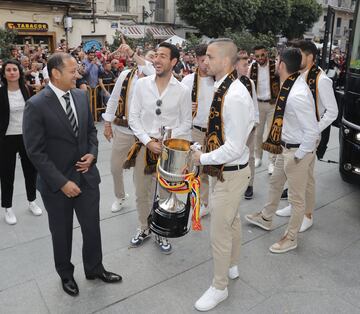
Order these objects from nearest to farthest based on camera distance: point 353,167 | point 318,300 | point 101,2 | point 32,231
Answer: point 318,300
point 32,231
point 353,167
point 101,2

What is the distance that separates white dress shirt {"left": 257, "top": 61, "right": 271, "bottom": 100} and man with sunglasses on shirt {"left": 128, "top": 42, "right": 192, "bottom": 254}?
8.19 feet

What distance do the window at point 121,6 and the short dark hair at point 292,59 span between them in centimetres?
2459

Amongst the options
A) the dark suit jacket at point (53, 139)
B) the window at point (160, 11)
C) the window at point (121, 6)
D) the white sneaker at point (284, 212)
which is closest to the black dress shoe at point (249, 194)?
the white sneaker at point (284, 212)

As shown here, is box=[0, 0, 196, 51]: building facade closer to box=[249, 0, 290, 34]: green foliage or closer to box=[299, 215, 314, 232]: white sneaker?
box=[249, 0, 290, 34]: green foliage

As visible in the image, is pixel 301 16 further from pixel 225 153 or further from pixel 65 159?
pixel 65 159

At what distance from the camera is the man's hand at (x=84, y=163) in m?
2.81

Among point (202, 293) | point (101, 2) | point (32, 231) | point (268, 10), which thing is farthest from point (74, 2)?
point (202, 293)

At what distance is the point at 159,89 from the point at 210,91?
83cm

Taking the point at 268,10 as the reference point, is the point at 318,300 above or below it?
below

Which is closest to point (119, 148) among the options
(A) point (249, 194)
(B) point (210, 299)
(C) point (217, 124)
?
(C) point (217, 124)

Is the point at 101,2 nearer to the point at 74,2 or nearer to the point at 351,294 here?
the point at 74,2

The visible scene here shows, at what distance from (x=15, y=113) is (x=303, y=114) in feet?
9.95

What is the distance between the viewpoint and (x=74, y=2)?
810 inches

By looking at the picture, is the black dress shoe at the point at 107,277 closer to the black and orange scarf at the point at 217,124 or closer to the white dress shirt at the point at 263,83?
the black and orange scarf at the point at 217,124
